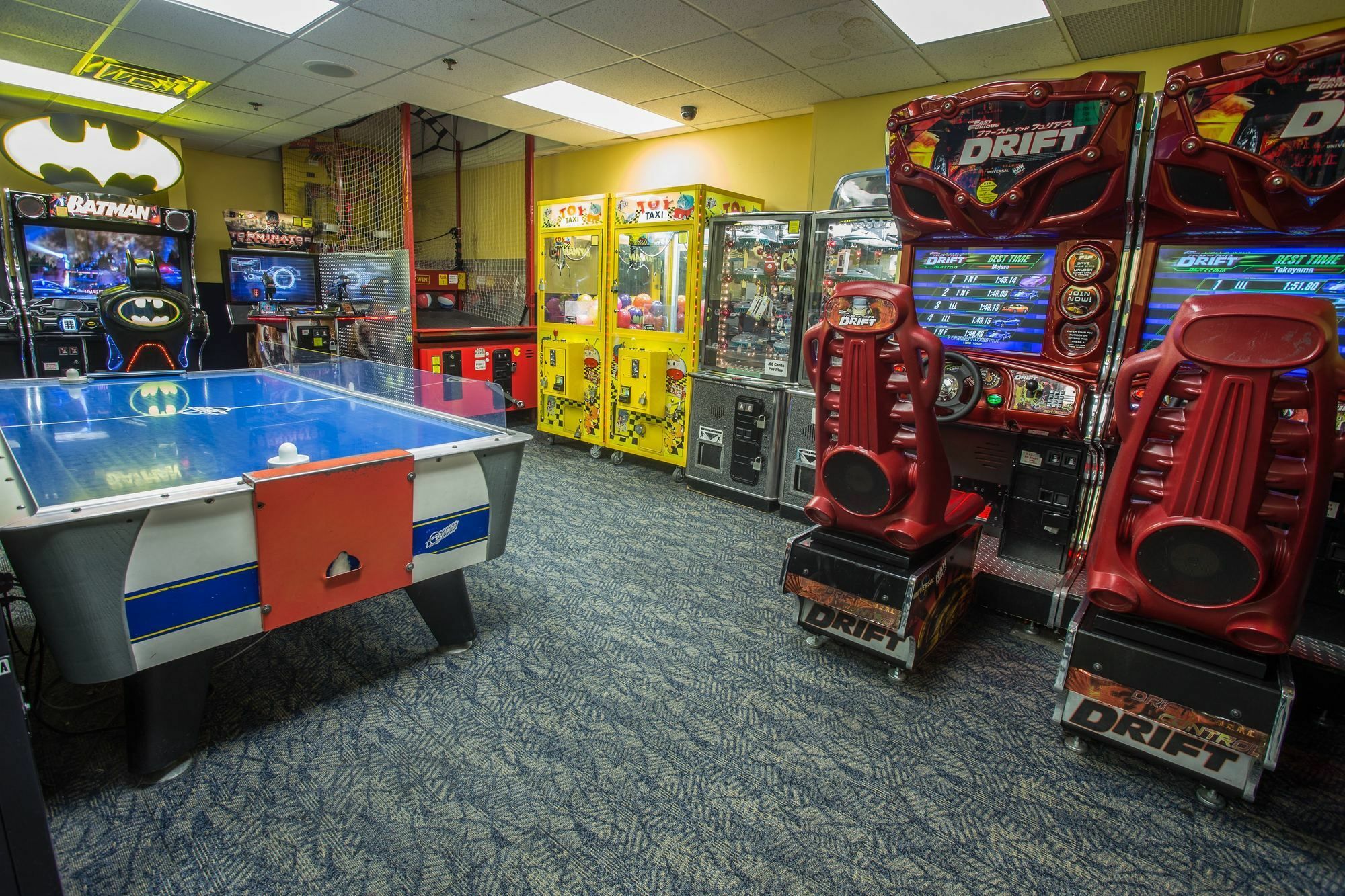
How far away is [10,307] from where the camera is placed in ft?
16.3

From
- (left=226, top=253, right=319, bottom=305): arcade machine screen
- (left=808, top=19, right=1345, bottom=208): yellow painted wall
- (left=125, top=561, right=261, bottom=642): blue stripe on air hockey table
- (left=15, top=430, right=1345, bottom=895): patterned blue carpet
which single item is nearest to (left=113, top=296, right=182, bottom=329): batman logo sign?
(left=226, top=253, right=319, bottom=305): arcade machine screen

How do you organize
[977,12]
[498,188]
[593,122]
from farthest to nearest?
[498,188] < [593,122] < [977,12]

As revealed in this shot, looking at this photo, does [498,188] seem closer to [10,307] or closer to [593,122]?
[593,122]

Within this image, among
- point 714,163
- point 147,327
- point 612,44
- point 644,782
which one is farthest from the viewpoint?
point 714,163

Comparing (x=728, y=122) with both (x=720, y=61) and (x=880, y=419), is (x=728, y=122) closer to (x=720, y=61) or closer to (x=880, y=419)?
(x=720, y=61)

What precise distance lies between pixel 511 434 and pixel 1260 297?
6.78 ft

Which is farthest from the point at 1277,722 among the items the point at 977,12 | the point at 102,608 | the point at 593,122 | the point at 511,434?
the point at 593,122

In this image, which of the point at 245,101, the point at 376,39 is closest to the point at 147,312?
the point at 245,101

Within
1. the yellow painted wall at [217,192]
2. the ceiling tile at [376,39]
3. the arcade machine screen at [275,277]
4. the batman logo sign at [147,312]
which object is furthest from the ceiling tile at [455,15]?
the yellow painted wall at [217,192]

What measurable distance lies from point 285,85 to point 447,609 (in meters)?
4.57

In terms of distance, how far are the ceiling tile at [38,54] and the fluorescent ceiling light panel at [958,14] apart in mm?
5023

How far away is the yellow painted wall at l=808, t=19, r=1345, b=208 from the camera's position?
3.55 metres

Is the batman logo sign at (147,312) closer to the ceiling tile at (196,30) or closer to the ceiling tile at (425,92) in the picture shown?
the ceiling tile at (196,30)

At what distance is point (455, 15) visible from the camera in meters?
3.45
